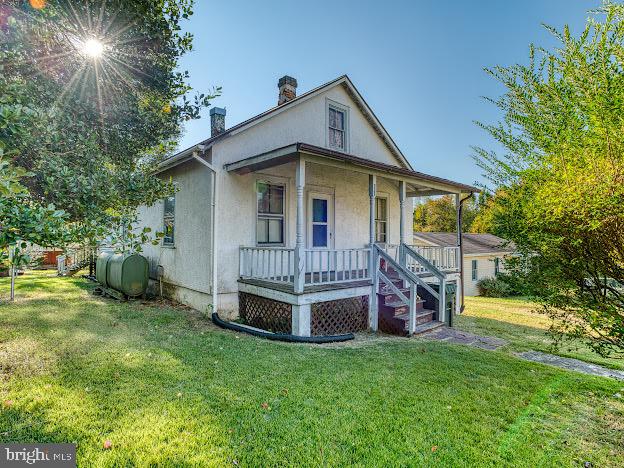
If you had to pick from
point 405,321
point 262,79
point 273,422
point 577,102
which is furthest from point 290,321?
point 262,79

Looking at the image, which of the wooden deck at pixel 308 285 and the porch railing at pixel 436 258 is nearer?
the wooden deck at pixel 308 285

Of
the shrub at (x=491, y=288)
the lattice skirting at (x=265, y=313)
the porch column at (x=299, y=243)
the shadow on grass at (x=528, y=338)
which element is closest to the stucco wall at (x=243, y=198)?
the lattice skirting at (x=265, y=313)

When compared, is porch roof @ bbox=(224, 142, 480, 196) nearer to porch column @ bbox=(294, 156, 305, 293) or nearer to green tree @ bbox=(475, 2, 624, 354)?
porch column @ bbox=(294, 156, 305, 293)

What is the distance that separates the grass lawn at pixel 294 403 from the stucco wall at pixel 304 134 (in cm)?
480

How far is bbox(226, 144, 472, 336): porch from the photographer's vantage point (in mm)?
6840

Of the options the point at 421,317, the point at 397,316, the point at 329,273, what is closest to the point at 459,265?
the point at 421,317

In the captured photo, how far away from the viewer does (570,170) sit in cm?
300

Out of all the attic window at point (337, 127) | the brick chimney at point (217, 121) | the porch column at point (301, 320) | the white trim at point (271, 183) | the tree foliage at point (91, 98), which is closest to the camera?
the tree foliage at point (91, 98)

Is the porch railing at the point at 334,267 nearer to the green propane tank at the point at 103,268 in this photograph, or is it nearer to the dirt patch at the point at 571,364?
the dirt patch at the point at 571,364

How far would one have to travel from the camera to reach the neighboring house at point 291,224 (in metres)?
7.25

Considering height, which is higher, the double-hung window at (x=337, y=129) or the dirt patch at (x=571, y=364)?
the double-hung window at (x=337, y=129)

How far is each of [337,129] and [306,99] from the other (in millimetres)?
1599

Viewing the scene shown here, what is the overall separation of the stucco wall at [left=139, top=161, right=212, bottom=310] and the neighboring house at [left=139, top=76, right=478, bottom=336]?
0.10 feet

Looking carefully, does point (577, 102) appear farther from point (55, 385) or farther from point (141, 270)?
point (141, 270)
